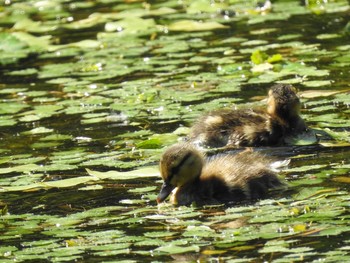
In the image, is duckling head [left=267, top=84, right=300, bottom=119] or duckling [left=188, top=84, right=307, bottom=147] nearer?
duckling [left=188, top=84, right=307, bottom=147]

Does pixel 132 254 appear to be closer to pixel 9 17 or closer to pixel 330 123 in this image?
pixel 330 123

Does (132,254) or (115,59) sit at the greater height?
(132,254)

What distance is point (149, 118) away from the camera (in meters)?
8.23

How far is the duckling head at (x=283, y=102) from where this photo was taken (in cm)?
759

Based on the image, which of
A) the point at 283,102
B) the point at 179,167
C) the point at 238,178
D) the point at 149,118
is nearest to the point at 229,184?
the point at 238,178

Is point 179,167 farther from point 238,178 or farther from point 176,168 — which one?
point 238,178

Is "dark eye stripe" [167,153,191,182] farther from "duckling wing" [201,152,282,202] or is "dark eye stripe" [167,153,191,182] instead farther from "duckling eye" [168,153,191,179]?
"duckling wing" [201,152,282,202]

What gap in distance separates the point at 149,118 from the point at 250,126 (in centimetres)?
95

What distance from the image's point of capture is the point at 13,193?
676cm

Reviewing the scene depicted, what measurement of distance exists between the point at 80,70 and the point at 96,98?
119 centimetres

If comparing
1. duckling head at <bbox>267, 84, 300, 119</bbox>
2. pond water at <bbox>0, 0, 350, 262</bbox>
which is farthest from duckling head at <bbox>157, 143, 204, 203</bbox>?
duckling head at <bbox>267, 84, 300, 119</bbox>

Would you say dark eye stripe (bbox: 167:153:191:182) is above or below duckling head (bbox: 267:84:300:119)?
above

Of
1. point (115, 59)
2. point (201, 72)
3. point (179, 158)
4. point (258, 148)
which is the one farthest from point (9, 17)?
point (179, 158)

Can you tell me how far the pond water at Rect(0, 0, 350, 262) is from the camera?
5516 millimetres
